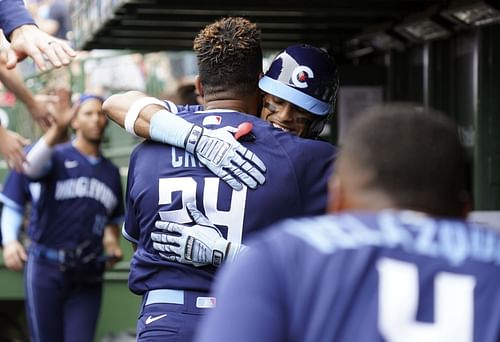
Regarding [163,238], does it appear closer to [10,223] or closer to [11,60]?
[11,60]

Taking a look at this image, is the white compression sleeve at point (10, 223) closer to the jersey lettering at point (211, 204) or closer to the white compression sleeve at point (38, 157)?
the white compression sleeve at point (38, 157)

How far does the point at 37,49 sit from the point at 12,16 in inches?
10.9

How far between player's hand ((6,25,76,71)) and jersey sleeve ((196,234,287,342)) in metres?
1.81

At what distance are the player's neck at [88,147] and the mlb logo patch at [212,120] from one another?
4787 millimetres

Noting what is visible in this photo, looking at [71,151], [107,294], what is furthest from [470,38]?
[107,294]

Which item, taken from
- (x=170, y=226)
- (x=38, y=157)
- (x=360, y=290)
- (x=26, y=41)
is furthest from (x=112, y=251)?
(x=360, y=290)

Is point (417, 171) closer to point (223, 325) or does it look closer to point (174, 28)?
point (223, 325)

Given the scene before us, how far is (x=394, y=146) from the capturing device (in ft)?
7.90

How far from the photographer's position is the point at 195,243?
4250mm

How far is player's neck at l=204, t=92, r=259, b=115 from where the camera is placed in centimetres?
448

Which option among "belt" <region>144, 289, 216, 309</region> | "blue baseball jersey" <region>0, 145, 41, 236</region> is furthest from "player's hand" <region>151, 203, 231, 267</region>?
"blue baseball jersey" <region>0, 145, 41, 236</region>

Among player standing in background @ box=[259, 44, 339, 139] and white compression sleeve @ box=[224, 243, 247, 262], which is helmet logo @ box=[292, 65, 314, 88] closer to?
Answer: player standing in background @ box=[259, 44, 339, 139]

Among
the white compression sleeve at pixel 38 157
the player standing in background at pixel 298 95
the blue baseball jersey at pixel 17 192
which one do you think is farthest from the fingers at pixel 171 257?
the blue baseball jersey at pixel 17 192

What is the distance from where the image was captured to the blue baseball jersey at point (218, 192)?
4.25m
